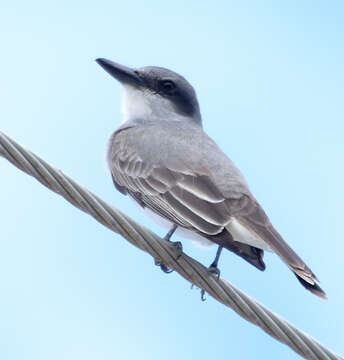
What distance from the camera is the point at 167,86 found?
381 inches

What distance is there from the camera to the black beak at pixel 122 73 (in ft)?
31.0

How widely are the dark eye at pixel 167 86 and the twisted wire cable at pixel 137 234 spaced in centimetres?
419

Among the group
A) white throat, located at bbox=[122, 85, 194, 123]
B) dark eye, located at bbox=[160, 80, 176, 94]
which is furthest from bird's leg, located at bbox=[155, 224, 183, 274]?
dark eye, located at bbox=[160, 80, 176, 94]

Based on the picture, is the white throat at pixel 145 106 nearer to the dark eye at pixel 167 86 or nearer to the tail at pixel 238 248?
the dark eye at pixel 167 86

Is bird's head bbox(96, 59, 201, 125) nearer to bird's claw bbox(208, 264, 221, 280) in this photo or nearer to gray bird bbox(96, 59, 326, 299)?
gray bird bbox(96, 59, 326, 299)

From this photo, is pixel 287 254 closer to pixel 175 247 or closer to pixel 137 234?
pixel 175 247

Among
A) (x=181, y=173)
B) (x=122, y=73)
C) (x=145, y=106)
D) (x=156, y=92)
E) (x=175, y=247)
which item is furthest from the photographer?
(x=156, y=92)

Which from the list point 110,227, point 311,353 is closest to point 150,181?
point 110,227

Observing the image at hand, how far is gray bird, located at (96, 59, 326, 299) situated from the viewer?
21.5ft

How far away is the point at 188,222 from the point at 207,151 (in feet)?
4.07

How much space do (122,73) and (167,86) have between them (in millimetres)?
558

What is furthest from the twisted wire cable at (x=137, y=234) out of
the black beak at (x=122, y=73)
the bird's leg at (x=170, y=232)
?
the black beak at (x=122, y=73)

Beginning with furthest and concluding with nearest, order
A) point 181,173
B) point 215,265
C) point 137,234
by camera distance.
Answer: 1. point 181,173
2. point 215,265
3. point 137,234

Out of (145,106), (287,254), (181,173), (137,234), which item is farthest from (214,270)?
(145,106)
